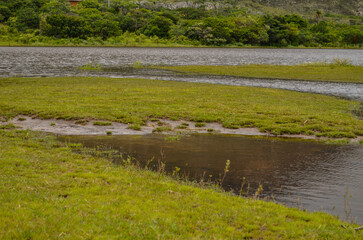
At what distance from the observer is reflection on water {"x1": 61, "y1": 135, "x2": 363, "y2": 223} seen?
1285 cm

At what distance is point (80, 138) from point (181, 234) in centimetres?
1216

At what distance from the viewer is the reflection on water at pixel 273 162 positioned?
12.9 meters

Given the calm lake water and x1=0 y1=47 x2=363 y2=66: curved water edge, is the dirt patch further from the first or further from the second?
x1=0 y1=47 x2=363 y2=66: curved water edge

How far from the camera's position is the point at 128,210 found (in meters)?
9.80

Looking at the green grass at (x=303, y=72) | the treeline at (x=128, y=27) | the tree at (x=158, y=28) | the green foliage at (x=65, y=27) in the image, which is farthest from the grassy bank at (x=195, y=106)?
the tree at (x=158, y=28)

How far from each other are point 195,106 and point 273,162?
39.5ft

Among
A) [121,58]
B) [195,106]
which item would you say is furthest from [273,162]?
[121,58]

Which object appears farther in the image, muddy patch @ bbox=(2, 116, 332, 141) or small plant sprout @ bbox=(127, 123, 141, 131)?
small plant sprout @ bbox=(127, 123, 141, 131)

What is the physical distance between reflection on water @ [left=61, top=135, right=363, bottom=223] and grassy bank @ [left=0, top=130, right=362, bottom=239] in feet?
6.32

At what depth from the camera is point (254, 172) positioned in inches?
592

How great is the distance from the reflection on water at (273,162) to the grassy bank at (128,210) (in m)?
1.93

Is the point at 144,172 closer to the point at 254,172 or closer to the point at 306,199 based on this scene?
the point at 254,172

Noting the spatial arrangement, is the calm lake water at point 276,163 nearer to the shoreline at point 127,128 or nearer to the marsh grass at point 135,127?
the shoreline at point 127,128

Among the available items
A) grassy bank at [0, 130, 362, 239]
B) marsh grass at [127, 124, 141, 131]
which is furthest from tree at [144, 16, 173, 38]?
grassy bank at [0, 130, 362, 239]
